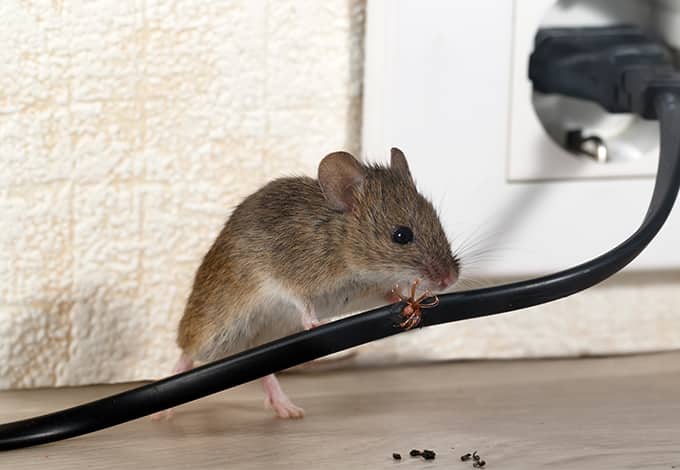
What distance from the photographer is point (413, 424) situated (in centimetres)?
60

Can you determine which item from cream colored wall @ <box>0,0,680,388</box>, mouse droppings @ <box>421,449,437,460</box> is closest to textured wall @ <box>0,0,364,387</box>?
cream colored wall @ <box>0,0,680,388</box>

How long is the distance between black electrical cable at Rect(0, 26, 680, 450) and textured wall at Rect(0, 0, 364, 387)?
15 cm

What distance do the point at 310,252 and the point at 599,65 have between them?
9.9 inches

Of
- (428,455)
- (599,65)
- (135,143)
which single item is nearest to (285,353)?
(428,455)

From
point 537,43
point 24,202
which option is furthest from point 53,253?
point 537,43

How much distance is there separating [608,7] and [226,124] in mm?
286

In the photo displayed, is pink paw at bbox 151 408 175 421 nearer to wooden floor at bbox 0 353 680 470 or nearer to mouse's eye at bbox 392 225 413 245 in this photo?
wooden floor at bbox 0 353 680 470

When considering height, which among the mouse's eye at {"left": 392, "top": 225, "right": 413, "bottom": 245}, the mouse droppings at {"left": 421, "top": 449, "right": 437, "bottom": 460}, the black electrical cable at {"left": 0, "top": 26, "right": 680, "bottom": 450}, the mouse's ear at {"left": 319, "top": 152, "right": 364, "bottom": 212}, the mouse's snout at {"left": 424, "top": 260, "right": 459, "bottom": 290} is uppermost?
the mouse's ear at {"left": 319, "top": 152, "right": 364, "bottom": 212}

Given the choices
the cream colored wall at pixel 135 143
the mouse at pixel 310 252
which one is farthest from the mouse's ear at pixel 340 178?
the cream colored wall at pixel 135 143

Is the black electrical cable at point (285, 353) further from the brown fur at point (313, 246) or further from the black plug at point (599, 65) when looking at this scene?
the black plug at point (599, 65)

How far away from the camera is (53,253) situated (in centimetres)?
67

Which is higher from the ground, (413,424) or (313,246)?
(313,246)

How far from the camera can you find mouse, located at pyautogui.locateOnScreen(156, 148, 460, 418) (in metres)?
0.60

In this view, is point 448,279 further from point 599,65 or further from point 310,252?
point 599,65
